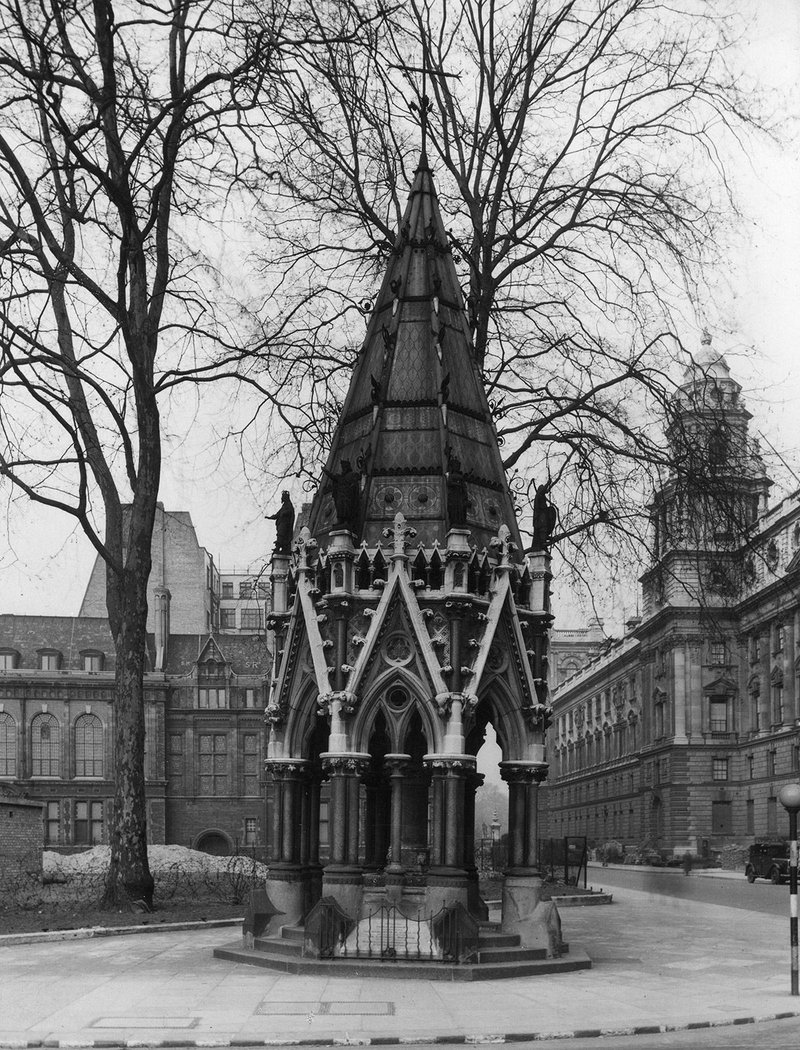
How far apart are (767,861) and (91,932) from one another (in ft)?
121

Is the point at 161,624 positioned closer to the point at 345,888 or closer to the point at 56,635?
the point at 56,635

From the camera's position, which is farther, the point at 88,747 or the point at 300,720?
the point at 88,747

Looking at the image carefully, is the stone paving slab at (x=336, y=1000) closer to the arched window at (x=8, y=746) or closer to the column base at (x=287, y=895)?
the column base at (x=287, y=895)

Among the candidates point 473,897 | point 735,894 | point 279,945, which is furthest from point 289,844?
point 735,894

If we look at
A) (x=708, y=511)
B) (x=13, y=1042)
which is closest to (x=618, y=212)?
(x=708, y=511)

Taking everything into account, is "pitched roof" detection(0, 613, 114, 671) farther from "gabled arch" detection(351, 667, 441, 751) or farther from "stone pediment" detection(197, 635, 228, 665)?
"gabled arch" detection(351, 667, 441, 751)

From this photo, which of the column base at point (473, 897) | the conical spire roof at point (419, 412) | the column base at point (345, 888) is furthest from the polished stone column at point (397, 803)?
the conical spire roof at point (419, 412)

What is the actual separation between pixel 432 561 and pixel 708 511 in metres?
7.05

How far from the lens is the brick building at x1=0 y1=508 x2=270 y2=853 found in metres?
78.4

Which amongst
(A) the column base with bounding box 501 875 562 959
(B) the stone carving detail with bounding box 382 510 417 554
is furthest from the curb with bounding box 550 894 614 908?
(B) the stone carving detail with bounding box 382 510 417 554

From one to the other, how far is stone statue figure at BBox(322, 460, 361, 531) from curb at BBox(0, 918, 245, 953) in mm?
6994

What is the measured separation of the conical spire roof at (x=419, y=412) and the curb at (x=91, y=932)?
715cm

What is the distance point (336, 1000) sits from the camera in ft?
41.7

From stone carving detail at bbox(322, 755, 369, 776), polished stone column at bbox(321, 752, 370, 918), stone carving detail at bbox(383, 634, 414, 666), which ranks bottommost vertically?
polished stone column at bbox(321, 752, 370, 918)
